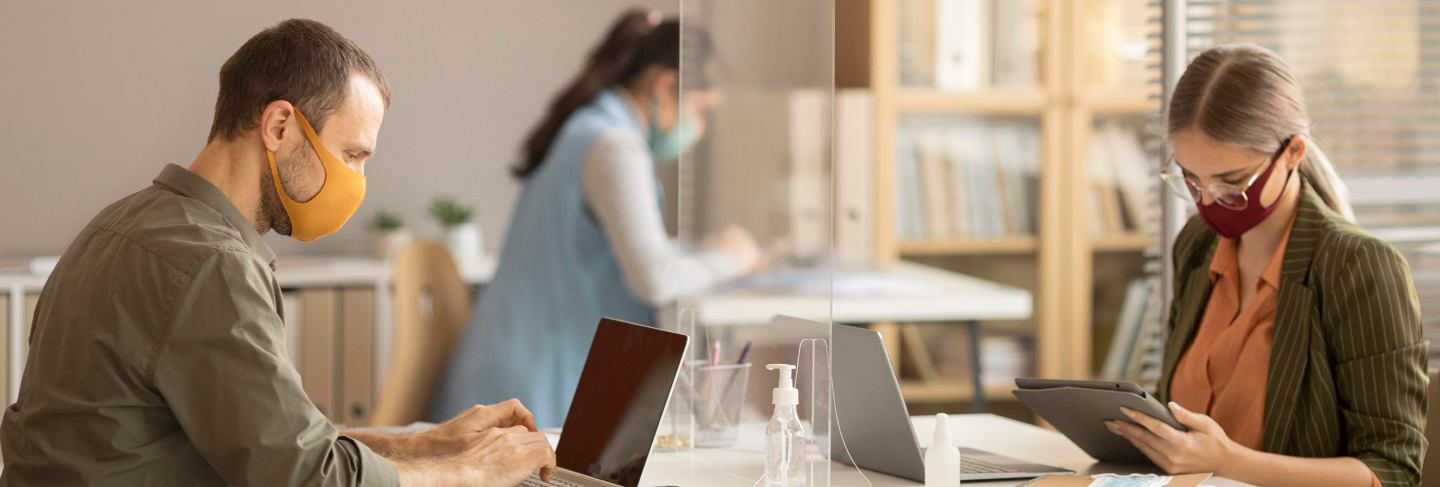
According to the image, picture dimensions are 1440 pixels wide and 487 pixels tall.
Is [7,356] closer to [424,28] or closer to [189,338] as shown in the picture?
[424,28]

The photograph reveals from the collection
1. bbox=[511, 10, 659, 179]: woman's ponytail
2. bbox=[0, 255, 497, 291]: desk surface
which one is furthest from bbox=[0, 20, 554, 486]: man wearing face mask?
bbox=[0, 255, 497, 291]: desk surface

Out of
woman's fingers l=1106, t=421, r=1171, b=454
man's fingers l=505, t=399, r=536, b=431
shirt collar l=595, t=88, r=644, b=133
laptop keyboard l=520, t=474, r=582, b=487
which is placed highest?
shirt collar l=595, t=88, r=644, b=133

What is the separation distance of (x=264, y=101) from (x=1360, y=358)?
1.41m

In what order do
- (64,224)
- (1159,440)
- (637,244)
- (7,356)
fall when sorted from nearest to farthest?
(1159,440) → (637,244) → (7,356) → (64,224)

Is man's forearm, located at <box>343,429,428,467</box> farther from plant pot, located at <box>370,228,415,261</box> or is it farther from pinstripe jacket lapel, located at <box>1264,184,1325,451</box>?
plant pot, located at <box>370,228,415,261</box>

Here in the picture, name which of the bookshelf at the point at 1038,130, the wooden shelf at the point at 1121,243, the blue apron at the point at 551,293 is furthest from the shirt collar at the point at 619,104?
the wooden shelf at the point at 1121,243

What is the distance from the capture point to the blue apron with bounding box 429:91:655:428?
3.01 meters

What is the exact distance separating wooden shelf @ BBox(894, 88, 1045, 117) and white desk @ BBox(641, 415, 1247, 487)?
2.16 metres

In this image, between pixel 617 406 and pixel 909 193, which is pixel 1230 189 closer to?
pixel 617 406

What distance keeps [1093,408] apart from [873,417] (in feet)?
0.95

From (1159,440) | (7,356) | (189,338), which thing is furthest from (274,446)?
(7,356)

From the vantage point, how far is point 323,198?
5.17 feet

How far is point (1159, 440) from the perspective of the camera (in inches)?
70.6

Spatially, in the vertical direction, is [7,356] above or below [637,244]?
below
